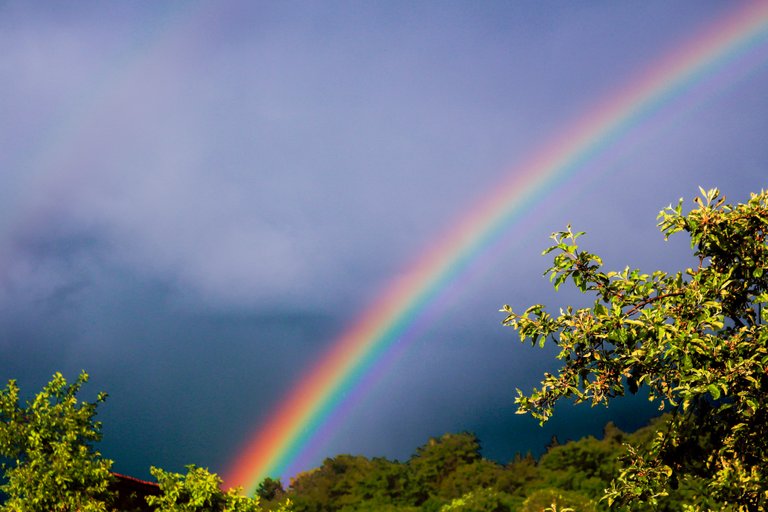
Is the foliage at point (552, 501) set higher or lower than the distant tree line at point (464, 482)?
lower

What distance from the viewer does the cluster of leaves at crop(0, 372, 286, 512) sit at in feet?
47.1

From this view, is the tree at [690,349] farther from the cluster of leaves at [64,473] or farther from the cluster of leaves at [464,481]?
the cluster of leaves at [464,481]

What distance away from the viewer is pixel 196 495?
14.5 meters

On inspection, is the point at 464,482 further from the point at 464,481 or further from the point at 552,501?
the point at 552,501

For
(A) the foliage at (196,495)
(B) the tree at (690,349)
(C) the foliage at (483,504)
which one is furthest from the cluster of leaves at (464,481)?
(B) the tree at (690,349)

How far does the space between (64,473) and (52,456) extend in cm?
65

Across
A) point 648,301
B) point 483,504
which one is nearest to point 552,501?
point 483,504

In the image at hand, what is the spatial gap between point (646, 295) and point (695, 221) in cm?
103

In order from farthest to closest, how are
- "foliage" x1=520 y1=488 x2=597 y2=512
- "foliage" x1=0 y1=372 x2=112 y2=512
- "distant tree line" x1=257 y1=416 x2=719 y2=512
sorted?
"distant tree line" x1=257 y1=416 x2=719 y2=512
"foliage" x1=520 y1=488 x2=597 y2=512
"foliage" x1=0 y1=372 x2=112 y2=512

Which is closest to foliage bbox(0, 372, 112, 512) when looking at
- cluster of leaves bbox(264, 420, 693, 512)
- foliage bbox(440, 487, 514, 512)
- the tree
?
the tree

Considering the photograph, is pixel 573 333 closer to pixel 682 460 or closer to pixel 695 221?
pixel 695 221

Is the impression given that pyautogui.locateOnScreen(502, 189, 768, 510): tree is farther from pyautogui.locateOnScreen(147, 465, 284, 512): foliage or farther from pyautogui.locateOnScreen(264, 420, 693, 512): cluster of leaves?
pyautogui.locateOnScreen(264, 420, 693, 512): cluster of leaves

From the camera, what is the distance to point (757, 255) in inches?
320

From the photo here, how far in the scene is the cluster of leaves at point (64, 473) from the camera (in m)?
14.4
